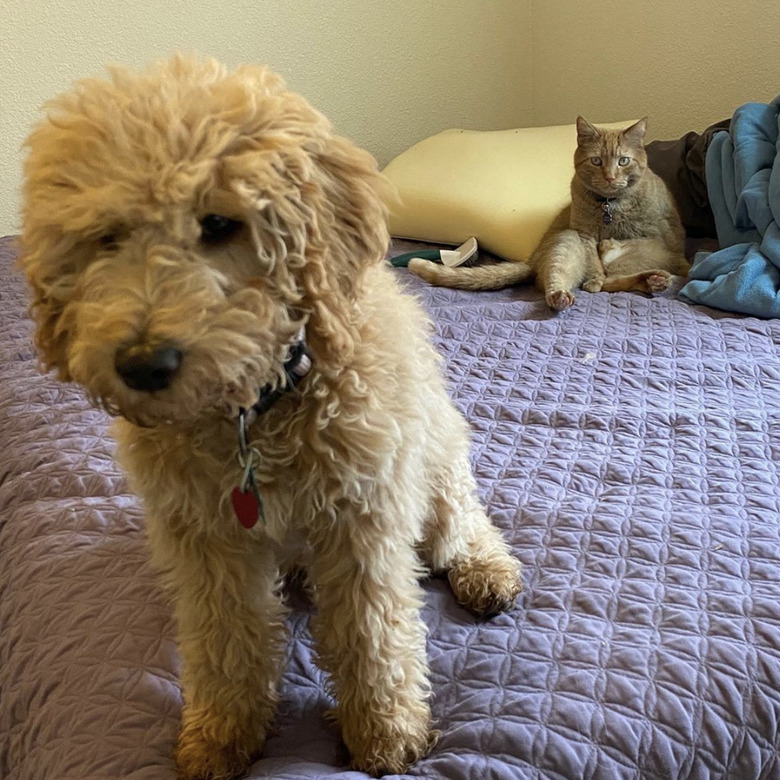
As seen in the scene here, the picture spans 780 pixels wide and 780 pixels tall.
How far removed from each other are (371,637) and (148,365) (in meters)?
0.49

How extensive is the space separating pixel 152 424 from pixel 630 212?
2.03 m

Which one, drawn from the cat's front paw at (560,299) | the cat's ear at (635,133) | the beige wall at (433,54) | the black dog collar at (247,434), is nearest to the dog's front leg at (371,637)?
the black dog collar at (247,434)

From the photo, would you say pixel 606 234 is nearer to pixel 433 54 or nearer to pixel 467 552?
pixel 433 54

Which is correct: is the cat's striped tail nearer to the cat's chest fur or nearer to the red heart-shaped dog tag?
the cat's chest fur

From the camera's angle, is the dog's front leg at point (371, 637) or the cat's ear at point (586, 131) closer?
the dog's front leg at point (371, 637)

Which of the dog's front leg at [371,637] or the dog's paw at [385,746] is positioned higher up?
the dog's front leg at [371,637]

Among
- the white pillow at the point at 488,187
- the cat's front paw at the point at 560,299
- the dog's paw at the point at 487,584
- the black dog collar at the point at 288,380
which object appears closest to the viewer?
Result: the black dog collar at the point at 288,380

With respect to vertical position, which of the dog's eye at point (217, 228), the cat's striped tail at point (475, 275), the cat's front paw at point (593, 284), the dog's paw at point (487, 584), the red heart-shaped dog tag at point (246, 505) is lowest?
the cat's front paw at point (593, 284)

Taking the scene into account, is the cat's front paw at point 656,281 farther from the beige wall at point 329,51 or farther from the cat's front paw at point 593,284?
the beige wall at point 329,51

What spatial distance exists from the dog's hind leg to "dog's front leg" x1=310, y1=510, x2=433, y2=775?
19 cm

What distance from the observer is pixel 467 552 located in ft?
4.48

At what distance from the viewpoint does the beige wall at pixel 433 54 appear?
275cm

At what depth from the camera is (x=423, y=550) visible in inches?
54.6

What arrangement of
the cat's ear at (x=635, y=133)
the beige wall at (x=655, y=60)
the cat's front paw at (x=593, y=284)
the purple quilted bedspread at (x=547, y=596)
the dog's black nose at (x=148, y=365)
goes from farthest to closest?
1. the beige wall at (x=655, y=60)
2. the cat's ear at (x=635, y=133)
3. the cat's front paw at (x=593, y=284)
4. the purple quilted bedspread at (x=547, y=596)
5. the dog's black nose at (x=148, y=365)
